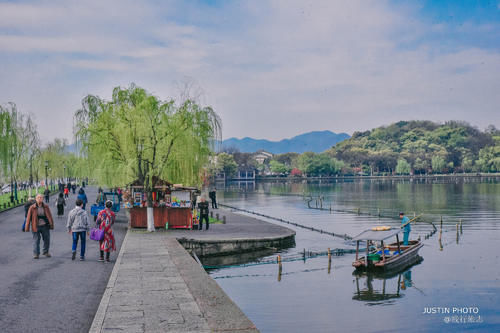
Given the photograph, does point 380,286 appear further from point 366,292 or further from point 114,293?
point 114,293

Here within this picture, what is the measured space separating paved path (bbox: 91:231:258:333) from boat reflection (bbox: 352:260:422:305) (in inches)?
272

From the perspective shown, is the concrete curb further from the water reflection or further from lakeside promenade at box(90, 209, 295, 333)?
the water reflection

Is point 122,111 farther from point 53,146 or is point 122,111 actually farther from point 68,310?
point 53,146

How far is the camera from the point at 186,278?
14.8 m

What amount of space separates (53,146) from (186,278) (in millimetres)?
102639

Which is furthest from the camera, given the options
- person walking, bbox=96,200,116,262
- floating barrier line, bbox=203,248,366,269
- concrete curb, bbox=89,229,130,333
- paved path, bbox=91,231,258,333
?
floating barrier line, bbox=203,248,366,269

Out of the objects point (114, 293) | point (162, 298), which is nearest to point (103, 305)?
point (114, 293)

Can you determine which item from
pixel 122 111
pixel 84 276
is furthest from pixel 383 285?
pixel 122 111

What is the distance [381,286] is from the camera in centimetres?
2136

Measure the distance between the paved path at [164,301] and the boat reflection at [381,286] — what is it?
22.6ft

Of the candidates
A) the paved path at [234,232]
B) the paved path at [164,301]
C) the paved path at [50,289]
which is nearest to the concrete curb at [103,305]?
the paved path at [164,301]

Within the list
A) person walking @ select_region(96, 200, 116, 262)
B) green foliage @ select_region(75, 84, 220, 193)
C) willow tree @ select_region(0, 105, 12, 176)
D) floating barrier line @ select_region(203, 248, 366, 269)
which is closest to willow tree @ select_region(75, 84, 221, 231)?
green foliage @ select_region(75, 84, 220, 193)

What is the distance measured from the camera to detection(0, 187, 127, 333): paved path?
34.4ft

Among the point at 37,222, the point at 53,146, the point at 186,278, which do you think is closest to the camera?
the point at 186,278
